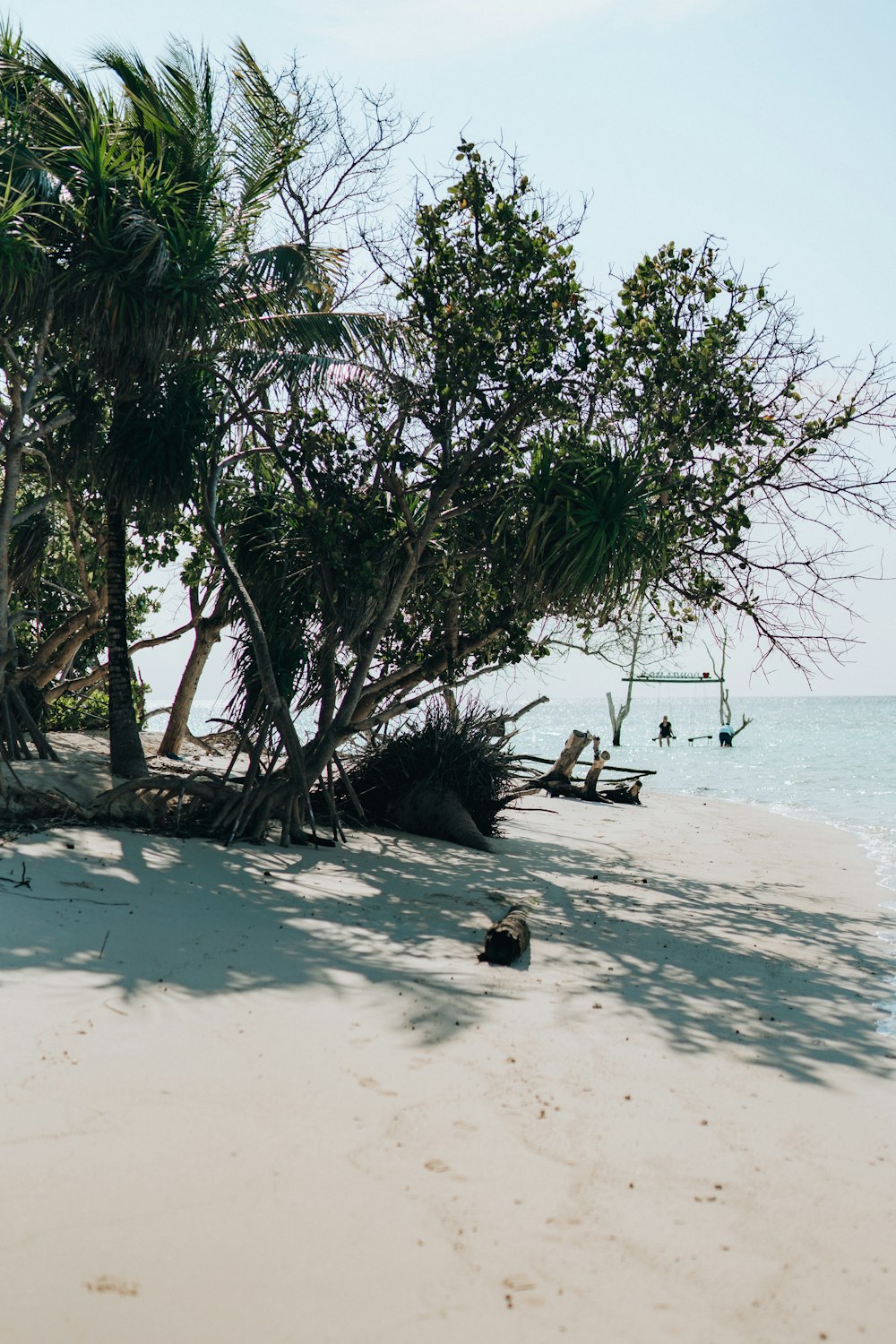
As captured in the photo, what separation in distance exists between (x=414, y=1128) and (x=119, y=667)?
8073 millimetres

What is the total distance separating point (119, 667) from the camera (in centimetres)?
1086

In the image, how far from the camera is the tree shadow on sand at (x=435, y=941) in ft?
16.4

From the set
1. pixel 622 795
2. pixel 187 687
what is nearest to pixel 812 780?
pixel 622 795

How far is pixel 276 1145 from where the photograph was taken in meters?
3.42

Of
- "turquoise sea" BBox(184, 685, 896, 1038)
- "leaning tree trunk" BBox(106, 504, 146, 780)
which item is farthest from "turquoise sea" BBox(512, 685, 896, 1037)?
"leaning tree trunk" BBox(106, 504, 146, 780)

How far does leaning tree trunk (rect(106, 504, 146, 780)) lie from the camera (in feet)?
35.0

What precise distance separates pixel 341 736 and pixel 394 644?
8.32ft

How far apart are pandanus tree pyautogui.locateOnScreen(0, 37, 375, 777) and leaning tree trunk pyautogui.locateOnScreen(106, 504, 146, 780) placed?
0.02 m

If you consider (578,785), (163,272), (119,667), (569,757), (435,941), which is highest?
(163,272)

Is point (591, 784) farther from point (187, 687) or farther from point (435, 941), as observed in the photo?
point (435, 941)

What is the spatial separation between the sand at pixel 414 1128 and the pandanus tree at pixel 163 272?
4086 millimetres

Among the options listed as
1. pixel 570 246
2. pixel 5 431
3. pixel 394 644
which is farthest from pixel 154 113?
pixel 394 644

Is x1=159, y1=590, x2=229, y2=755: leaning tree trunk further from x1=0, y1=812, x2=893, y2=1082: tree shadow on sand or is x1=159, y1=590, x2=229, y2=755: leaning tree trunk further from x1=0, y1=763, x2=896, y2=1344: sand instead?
x1=0, y1=763, x2=896, y2=1344: sand

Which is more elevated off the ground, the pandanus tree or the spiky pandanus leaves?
the pandanus tree
